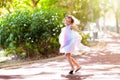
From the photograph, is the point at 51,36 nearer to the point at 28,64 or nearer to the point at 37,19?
the point at 37,19

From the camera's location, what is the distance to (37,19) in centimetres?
1532

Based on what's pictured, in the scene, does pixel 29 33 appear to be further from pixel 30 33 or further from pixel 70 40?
pixel 70 40

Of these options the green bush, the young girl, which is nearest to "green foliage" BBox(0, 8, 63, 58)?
the green bush

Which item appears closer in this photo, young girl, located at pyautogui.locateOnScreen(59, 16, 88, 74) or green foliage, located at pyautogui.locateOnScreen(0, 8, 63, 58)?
young girl, located at pyautogui.locateOnScreen(59, 16, 88, 74)

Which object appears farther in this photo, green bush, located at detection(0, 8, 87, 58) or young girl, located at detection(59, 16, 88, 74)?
green bush, located at detection(0, 8, 87, 58)

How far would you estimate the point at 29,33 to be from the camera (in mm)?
14945

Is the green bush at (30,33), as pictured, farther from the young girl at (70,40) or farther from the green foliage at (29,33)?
the young girl at (70,40)

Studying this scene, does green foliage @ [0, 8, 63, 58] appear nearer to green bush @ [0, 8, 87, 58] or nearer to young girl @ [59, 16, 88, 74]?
green bush @ [0, 8, 87, 58]

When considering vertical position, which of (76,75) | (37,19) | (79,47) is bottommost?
(76,75)

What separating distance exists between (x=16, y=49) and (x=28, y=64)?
5.36 feet

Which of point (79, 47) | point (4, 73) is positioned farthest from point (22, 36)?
point (79, 47)

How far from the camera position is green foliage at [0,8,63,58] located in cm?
1470

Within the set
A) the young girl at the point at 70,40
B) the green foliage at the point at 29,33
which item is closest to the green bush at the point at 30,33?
the green foliage at the point at 29,33

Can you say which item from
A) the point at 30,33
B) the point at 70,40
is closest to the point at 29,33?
the point at 30,33
